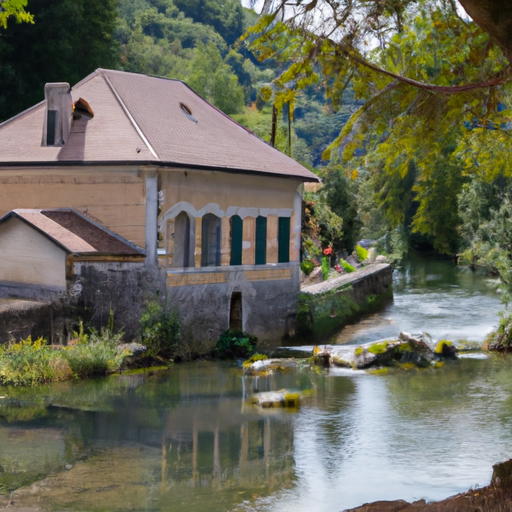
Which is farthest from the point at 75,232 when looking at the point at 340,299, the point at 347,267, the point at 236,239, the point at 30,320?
the point at 347,267

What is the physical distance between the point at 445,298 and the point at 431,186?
18.4m

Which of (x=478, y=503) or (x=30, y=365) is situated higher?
(x=30, y=365)

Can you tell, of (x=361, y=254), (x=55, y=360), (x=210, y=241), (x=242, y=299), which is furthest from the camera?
(x=361, y=254)

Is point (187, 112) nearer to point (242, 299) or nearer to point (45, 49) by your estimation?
point (242, 299)

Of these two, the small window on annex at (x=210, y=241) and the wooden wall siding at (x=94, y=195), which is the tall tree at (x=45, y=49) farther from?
the small window on annex at (x=210, y=241)

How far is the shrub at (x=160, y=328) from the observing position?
1970 centimetres

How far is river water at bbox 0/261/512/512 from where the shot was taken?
427 inches

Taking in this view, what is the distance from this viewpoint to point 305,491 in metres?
11.1

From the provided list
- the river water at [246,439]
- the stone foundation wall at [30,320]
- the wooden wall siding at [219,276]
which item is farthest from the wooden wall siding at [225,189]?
the river water at [246,439]

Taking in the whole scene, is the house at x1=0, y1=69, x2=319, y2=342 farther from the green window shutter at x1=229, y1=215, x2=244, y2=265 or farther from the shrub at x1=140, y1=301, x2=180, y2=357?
the shrub at x1=140, y1=301, x2=180, y2=357

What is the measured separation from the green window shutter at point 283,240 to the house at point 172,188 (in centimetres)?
3

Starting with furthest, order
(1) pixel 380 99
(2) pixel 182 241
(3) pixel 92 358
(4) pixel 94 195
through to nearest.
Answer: (2) pixel 182 241, (4) pixel 94 195, (3) pixel 92 358, (1) pixel 380 99

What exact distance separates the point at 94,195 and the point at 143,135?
1.91 m

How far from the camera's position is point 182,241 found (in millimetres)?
21250
